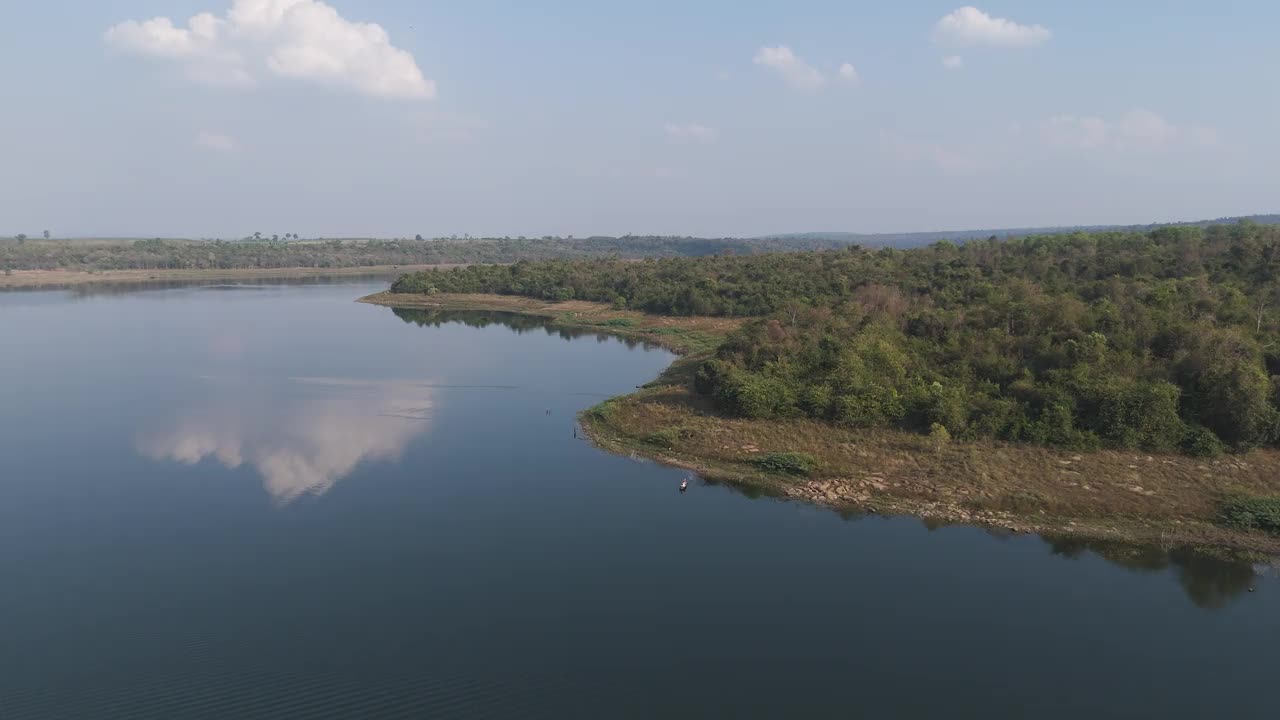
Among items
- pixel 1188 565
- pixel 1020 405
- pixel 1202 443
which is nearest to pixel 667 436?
pixel 1020 405

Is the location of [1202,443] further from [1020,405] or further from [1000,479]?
[1000,479]

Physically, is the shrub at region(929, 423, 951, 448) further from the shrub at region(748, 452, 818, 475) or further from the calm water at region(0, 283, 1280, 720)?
the calm water at region(0, 283, 1280, 720)

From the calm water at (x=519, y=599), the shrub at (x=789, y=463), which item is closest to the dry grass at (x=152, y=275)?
the calm water at (x=519, y=599)

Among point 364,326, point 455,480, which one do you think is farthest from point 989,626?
point 364,326

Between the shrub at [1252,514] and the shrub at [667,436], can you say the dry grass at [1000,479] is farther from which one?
the shrub at [1252,514]

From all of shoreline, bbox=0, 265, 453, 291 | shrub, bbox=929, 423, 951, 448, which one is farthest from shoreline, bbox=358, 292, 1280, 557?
shoreline, bbox=0, 265, 453, 291

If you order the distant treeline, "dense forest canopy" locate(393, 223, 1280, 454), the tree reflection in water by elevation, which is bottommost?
the tree reflection in water

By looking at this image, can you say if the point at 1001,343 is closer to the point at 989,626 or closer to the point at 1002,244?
the point at 989,626
